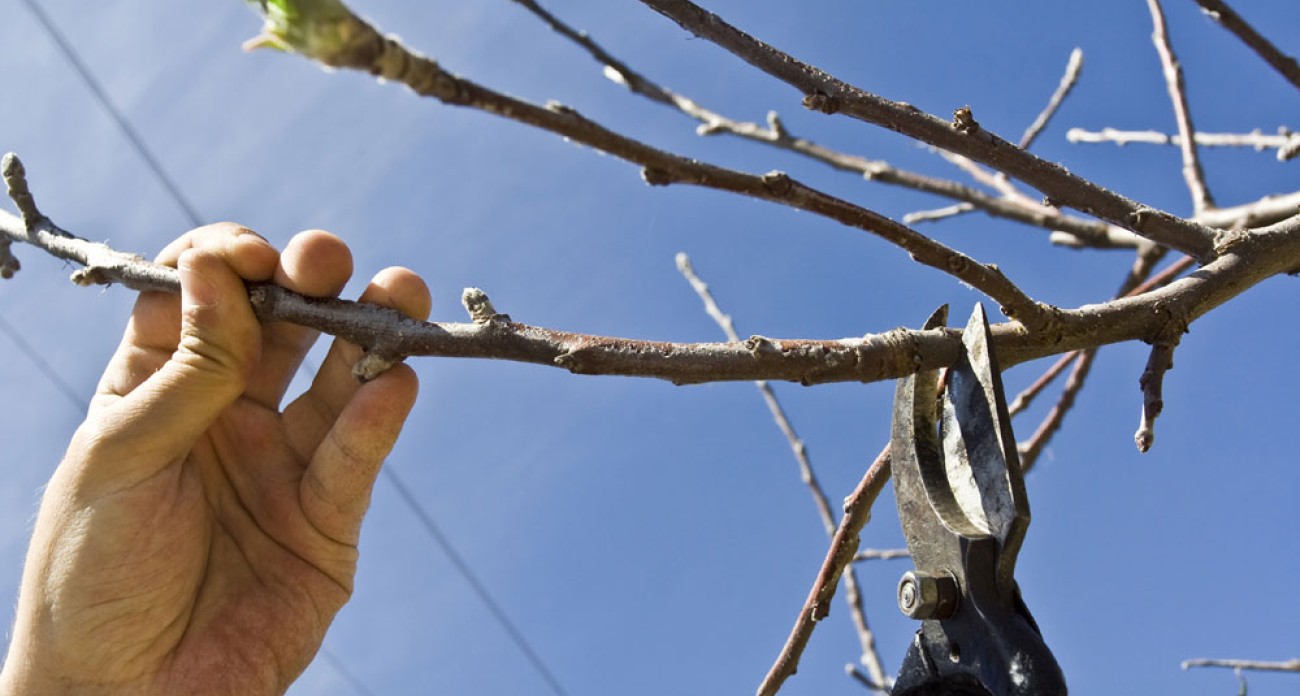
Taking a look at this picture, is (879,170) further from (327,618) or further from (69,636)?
(69,636)

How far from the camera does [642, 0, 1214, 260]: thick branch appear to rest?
133 cm

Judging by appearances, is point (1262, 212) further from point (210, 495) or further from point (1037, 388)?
point (210, 495)

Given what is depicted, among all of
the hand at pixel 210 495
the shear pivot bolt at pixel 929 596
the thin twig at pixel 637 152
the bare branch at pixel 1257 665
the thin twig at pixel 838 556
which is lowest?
the bare branch at pixel 1257 665

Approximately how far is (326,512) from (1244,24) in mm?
1833

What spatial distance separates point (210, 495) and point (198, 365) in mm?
447

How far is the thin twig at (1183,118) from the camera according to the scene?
2307 millimetres

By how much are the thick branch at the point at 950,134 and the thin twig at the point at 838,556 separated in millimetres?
461

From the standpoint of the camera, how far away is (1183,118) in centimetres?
239

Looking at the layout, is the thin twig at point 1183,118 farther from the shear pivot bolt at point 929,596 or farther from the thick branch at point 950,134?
A: the shear pivot bolt at point 929,596

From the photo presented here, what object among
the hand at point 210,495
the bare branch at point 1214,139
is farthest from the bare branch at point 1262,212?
the hand at point 210,495

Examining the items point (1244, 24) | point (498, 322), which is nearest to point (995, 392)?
point (498, 322)

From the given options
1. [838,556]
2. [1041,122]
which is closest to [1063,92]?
[1041,122]

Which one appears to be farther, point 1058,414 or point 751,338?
point 1058,414

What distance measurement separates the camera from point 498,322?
1.32 m
